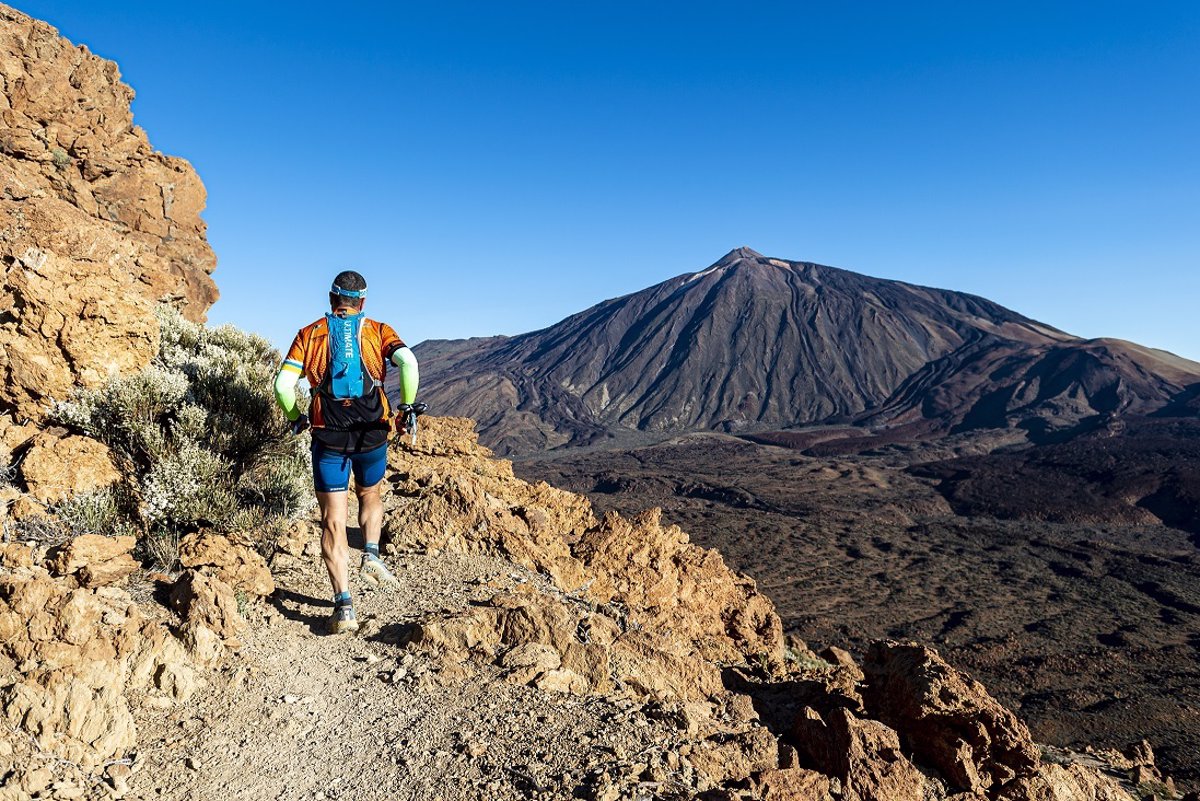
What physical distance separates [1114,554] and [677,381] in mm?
55720

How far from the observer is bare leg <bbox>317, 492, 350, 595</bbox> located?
3.08 meters

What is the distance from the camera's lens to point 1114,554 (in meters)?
22.8

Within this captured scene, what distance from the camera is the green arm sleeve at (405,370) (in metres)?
3.15

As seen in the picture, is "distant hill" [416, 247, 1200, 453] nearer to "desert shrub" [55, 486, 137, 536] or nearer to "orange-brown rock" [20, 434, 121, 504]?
"orange-brown rock" [20, 434, 121, 504]

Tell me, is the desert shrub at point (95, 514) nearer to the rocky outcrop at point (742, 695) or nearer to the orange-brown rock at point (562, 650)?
the rocky outcrop at point (742, 695)

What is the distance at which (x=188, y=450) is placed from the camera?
369 cm

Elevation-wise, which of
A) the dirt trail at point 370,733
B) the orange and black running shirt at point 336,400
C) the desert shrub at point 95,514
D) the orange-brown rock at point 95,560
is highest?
the orange and black running shirt at point 336,400

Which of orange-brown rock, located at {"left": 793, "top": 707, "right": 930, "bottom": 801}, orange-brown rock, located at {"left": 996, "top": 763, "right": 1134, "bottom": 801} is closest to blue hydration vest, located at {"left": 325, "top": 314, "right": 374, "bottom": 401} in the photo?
orange-brown rock, located at {"left": 793, "top": 707, "right": 930, "bottom": 801}

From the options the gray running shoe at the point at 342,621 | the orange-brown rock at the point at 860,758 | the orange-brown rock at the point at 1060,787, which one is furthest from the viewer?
the gray running shoe at the point at 342,621

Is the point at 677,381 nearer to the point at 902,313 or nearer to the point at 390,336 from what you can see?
the point at 902,313

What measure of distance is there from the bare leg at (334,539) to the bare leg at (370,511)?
0.29 m

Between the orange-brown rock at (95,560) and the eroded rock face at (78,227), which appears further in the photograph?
the eroded rock face at (78,227)

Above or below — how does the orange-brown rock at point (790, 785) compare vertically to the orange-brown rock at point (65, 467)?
below

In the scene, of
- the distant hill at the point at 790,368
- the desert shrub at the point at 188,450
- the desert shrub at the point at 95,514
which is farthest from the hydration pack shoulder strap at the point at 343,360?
the distant hill at the point at 790,368
